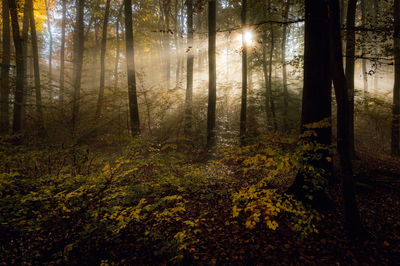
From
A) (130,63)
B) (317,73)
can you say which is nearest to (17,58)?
(130,63)

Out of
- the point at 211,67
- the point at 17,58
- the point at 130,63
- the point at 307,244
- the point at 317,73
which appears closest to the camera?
the point at 307,244

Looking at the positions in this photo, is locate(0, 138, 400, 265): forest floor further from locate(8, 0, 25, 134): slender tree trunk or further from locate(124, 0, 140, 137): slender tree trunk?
locate(8, 0, 25, 134): slender tree trunk

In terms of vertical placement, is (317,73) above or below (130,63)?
below

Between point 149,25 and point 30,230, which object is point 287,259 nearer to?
point 30,230

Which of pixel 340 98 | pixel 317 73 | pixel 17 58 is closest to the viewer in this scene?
pixel 340 98

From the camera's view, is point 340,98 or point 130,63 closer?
point 340,98

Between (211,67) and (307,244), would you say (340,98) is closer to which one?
(307,244)

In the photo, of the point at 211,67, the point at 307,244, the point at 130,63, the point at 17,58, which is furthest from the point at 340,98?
the point at 17,58

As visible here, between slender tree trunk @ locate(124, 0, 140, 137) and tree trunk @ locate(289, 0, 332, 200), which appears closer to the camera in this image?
tree trunk @ locate(289, 0, 332, 200)

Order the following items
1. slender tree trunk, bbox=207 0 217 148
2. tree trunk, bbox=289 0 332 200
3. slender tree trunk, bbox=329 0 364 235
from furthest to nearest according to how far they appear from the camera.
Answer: slender tree trunk, bbox=207 0 217 148 < tree trunk, bbox=289 0 332 200 < slender tree trunk, bbox=329 0 364 235

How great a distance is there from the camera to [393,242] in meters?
3.66

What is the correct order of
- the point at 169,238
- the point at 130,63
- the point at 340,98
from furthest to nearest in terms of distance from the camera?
1. the point at 130,63
2. the point at 169,238
3. the point at 340,98

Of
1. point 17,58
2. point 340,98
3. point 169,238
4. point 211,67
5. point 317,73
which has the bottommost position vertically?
point 169,238

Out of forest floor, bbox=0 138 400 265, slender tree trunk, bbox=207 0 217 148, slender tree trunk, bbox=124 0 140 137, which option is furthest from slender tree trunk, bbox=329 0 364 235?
slender tree trunk, bbox=124 0 140 137
